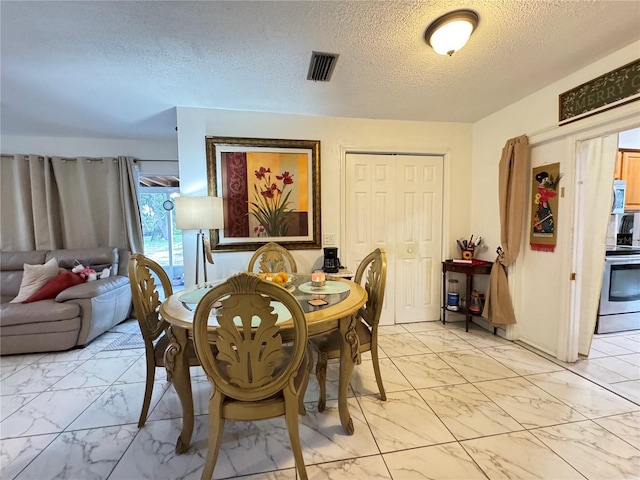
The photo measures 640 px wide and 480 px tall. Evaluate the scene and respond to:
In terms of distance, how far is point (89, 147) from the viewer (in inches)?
145

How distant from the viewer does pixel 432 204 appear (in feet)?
10.8

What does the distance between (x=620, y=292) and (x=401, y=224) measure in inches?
94.2

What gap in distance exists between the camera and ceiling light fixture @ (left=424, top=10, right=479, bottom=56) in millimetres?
1484

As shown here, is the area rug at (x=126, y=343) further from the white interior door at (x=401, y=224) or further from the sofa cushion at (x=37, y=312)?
the white interior door at (x=401, y=224)

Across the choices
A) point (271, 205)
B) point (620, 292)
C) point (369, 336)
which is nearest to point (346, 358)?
point (369, 336)

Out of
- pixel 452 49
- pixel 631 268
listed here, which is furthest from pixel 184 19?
pixel 631 268

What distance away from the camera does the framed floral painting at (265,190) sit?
2.82 metres

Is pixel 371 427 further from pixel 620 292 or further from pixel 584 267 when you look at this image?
pixel 620 292

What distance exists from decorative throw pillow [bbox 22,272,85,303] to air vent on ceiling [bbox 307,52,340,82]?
3213mm

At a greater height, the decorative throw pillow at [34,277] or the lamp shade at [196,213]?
the lamp shade at [196,213]

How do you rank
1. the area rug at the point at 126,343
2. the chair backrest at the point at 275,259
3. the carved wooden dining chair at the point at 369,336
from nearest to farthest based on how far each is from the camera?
the carved wooden dining chair at the point at 369,336, the chair backrest at the point at 275,259, the area rug at the point at 126,343

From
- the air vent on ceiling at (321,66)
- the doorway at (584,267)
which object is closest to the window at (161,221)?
the air vent on ceiling at (321,66)

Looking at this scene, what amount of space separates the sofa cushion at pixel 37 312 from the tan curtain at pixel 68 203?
121 centimetres

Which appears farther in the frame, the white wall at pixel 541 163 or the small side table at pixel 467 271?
the small side table at pixel 467 271
